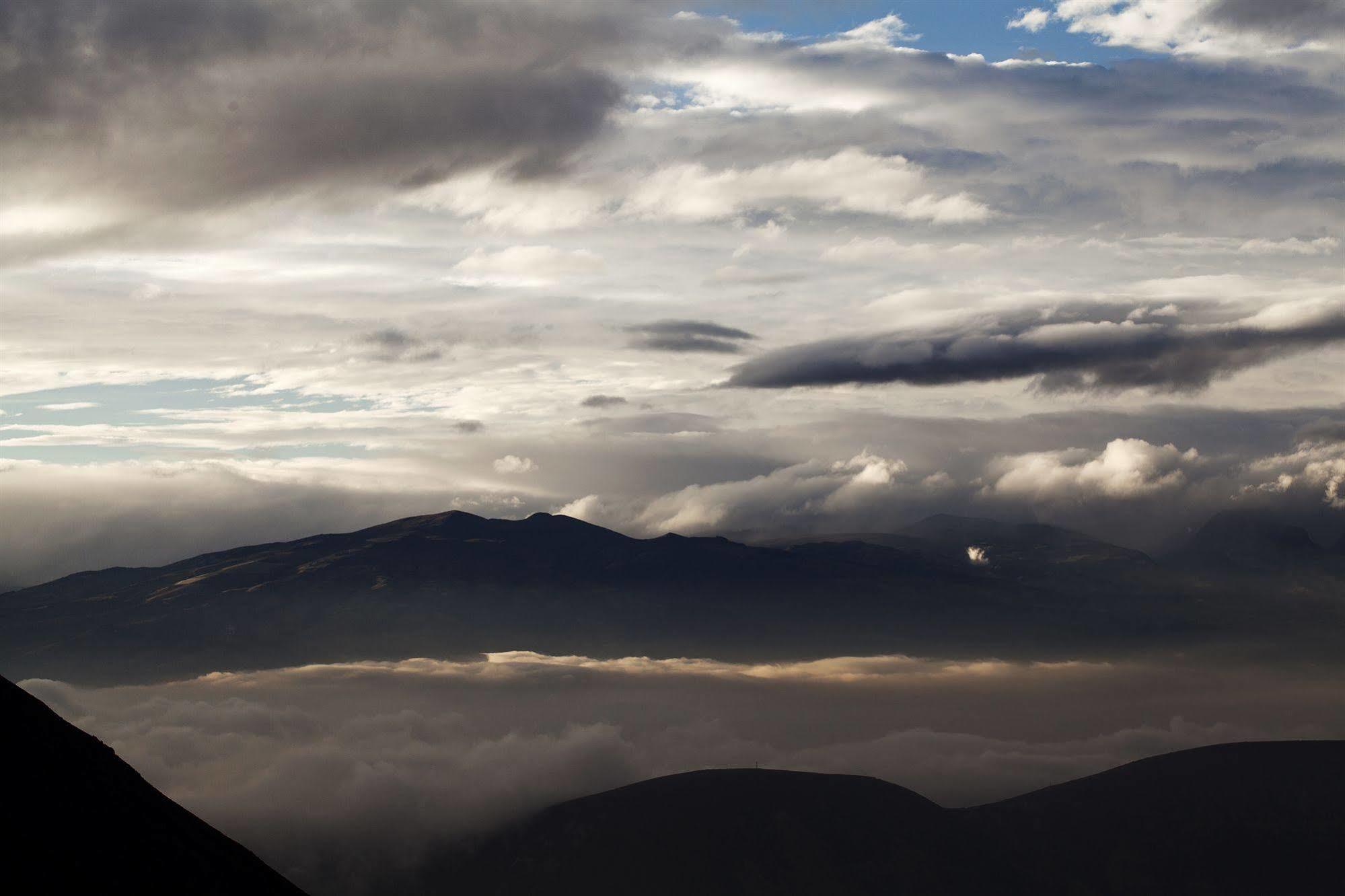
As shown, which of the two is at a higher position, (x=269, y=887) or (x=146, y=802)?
(x=146, y=802)

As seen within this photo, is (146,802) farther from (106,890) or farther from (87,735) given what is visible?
(106,890)

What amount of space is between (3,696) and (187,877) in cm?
4288

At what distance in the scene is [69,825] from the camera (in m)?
173

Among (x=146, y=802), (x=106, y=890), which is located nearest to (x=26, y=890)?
(x=106, y=890)

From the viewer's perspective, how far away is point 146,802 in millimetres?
192125

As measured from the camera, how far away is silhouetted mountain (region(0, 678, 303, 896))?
160 metres

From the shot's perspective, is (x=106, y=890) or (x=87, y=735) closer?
(x=106, y=890)

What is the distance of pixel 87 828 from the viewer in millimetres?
175250

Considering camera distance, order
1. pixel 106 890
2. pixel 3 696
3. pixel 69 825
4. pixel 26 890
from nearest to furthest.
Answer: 1. pixel 26 890
2. pixel 106 890
3. pixel 69 825
4. pixel 3 696

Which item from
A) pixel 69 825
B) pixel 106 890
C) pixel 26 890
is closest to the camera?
pixel 26 890

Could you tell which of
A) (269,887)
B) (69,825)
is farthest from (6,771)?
(269,887)

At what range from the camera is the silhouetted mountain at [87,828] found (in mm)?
160375

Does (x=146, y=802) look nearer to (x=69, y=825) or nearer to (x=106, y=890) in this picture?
(x=69, y=825)

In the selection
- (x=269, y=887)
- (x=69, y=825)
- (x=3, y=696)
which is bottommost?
(x=269, y=887)
